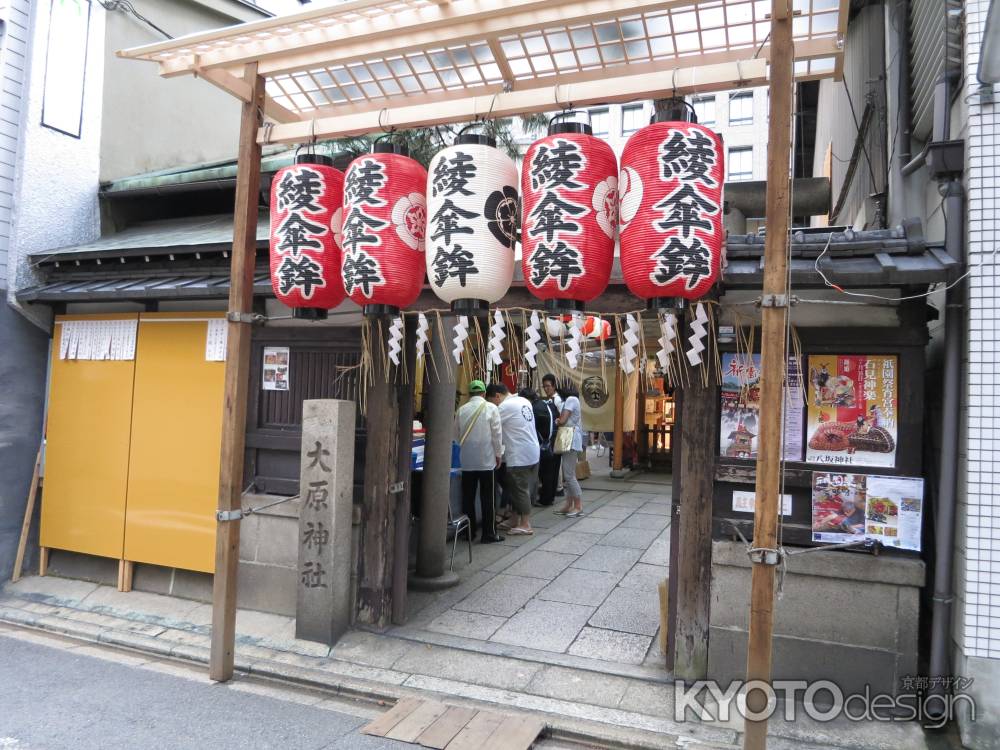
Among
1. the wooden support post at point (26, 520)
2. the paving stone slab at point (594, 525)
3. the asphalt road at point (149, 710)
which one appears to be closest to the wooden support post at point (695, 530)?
the asphalt road at point (149, 710)

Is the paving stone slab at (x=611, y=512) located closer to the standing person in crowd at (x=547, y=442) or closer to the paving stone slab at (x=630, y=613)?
the standing person in crowd at (x=547, y=442)

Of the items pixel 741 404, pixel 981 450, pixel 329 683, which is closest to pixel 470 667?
pixel 329 683

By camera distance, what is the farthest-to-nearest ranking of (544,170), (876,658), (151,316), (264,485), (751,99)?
1. (751,99)
2. (151,316)
3. (264,485)
4. (876,658)
5. (544,170)

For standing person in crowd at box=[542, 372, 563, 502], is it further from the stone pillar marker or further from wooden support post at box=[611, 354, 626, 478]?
the stone pillar marker

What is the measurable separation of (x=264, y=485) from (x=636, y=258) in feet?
18.1

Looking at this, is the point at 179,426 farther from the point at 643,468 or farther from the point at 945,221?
the point at 643,468

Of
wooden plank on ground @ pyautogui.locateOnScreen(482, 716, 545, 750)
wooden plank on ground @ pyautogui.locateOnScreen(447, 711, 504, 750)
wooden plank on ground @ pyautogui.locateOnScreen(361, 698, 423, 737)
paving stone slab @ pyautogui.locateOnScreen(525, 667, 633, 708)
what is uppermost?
paving stone slab @ pyautogui.locateOnScreen(525, 667, 633, 708)

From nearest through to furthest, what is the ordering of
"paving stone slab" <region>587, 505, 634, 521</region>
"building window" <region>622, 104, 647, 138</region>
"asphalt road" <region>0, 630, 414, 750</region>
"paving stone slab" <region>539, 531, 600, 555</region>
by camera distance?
1. "asphalt road" <region>0, 630, 414, 750</region>
2. "paving stone slab" <region>539, 531, 600, 555</region>
3. "paving stone slab" <region>587, 505, 634, 521</region>
4. "building window" <region>622, 104, 647, 138</region>

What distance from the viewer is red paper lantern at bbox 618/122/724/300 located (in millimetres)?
4406

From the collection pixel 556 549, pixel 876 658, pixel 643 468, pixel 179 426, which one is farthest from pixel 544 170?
pixel 643 468

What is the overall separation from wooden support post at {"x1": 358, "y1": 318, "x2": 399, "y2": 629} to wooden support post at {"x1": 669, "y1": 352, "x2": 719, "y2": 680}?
3.22 m

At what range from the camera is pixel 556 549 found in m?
10.5

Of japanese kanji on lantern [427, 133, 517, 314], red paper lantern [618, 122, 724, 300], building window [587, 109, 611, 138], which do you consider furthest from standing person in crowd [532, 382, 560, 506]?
building window [587, 109, 611, 138]

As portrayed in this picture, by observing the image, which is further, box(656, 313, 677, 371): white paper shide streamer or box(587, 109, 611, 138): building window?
box(587, 109, 611, 138): building window
